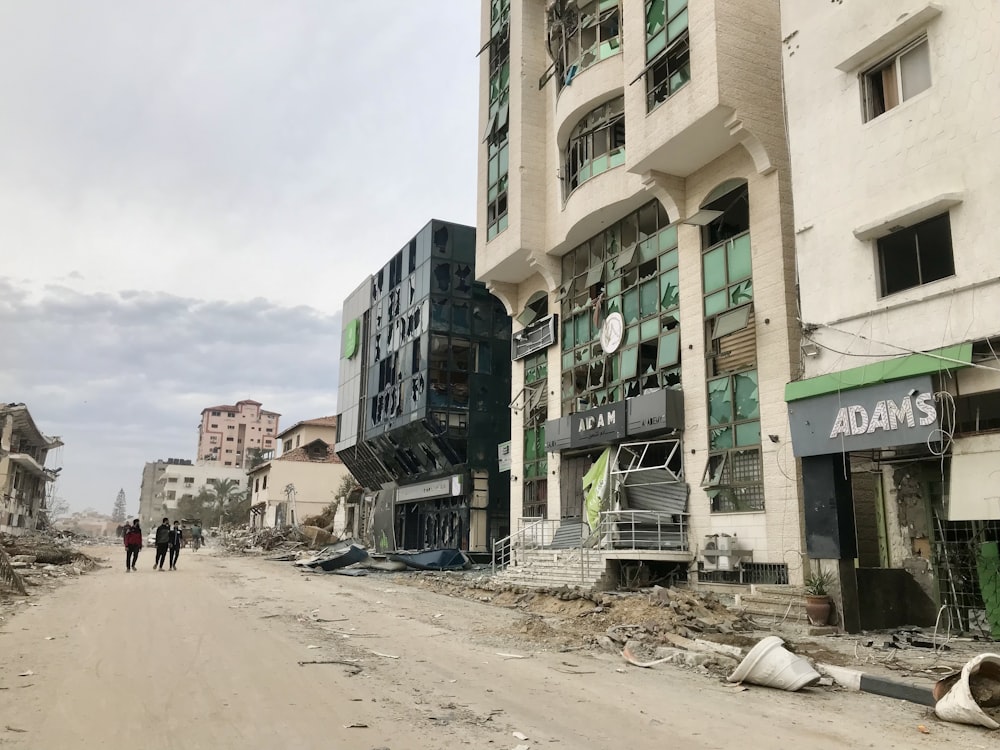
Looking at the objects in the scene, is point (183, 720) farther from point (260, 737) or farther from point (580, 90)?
point (580, 90)

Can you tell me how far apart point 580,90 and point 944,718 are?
72.2ft

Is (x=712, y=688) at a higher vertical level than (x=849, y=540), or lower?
lower

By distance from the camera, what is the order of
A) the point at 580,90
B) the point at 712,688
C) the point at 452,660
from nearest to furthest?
the point at 712,688
the point at 452,660
the point at 580,90

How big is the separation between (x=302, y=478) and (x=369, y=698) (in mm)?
71469

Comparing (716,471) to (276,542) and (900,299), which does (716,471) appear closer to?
(900,299)

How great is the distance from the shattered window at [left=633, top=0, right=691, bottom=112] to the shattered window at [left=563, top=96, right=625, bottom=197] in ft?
9.61

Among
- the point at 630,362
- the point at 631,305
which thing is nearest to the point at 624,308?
the point at 631,305

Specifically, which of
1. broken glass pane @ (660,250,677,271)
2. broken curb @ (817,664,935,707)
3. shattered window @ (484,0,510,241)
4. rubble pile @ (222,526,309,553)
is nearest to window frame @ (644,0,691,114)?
broken glass pane @ (660,250,677,271)

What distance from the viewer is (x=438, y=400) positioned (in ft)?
130

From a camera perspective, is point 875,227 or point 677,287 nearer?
point 875,227

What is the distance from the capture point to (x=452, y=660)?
9.68 meters

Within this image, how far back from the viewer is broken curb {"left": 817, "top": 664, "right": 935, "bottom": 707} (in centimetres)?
785

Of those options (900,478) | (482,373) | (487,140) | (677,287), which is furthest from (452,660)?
(482,373)

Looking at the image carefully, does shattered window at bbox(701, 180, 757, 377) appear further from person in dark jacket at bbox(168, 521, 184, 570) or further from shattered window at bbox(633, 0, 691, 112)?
person in dark jacket at bbox(168, 521, 184, 570)
